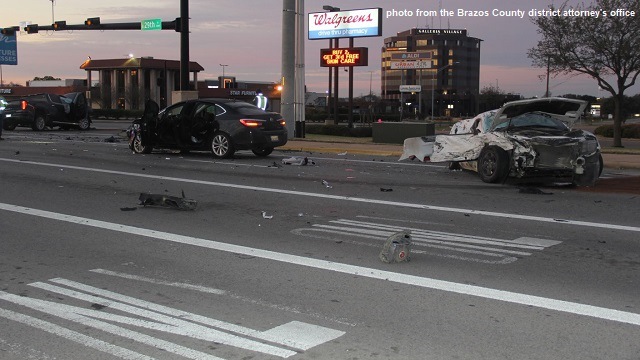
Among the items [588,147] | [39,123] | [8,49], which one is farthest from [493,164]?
[8,49]

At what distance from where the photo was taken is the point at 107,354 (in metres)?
4.01

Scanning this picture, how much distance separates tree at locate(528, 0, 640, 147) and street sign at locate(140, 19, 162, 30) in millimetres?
17912

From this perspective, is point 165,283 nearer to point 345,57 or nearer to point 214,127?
point 214,127

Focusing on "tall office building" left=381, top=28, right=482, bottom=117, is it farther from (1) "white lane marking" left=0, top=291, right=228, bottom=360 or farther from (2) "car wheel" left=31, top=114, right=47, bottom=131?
(1) "white lane marking" left=0, top=291, right=228, bottom=360

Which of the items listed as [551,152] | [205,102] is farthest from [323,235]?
[205,102]

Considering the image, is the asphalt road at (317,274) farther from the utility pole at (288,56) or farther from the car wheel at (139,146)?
the utility pole at (288,56)

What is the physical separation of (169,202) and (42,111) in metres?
23.3

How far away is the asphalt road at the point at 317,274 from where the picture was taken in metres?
4.23

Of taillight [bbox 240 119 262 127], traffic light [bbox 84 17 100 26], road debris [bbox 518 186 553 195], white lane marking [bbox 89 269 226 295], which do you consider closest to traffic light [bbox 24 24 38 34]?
traffic light [bbox 84 17 100 26]

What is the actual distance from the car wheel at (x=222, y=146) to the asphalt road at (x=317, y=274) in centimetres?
462

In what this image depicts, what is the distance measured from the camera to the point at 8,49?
147 ft

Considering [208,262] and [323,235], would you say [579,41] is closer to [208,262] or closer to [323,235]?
[323,235]

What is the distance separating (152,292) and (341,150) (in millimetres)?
15182

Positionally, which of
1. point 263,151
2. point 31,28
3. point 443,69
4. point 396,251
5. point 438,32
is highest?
point 438,32
